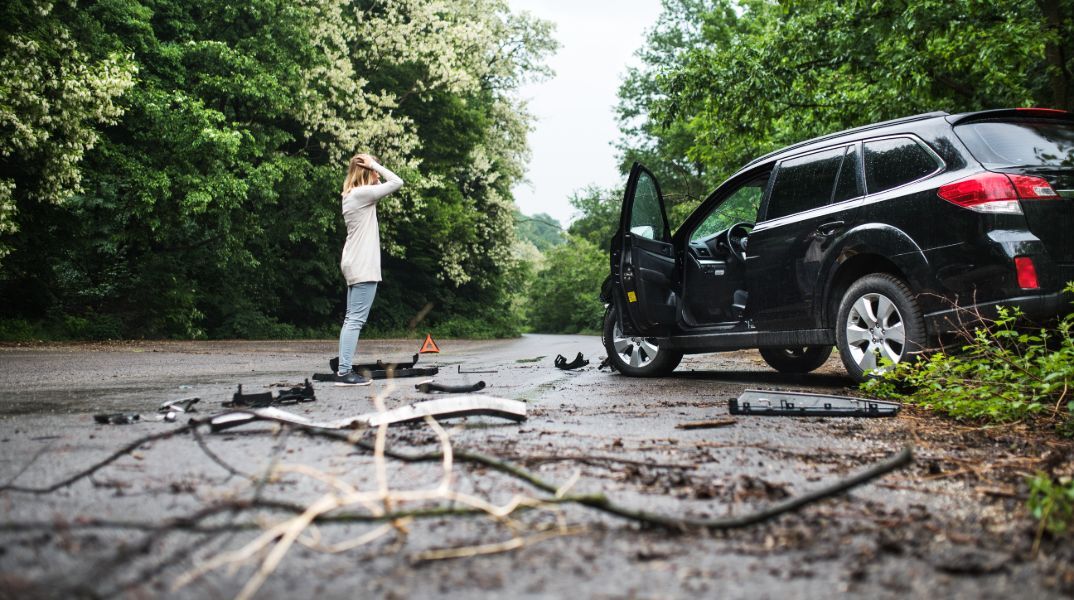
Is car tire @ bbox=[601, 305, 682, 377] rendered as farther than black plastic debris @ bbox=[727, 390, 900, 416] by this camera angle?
Yes

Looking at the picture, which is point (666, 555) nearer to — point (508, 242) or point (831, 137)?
point (831, 137)

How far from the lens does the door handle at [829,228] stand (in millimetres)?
6387

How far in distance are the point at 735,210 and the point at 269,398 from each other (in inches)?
198

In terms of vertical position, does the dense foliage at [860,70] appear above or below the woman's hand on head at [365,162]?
above

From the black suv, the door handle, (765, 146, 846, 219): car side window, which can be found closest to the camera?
the black suv

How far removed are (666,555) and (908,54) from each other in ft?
36.5

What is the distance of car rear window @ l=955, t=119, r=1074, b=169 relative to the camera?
17.7 ft

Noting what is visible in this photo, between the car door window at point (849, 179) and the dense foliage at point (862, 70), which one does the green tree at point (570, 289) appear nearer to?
the dense foliage at point (862, 70)

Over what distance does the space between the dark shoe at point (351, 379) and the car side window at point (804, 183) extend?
399cm

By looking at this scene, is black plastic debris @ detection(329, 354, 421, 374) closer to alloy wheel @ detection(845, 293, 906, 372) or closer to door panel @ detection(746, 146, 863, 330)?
door panel @ detection(746, 146, 863, 330)

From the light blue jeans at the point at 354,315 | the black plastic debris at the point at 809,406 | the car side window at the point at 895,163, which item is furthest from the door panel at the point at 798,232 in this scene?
the light blue jeans at the point at 354,315

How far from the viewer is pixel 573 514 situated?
2445 millimetres

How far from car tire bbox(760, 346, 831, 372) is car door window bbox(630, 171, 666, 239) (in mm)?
1846

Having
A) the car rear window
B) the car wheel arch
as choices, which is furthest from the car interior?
the car rear window
